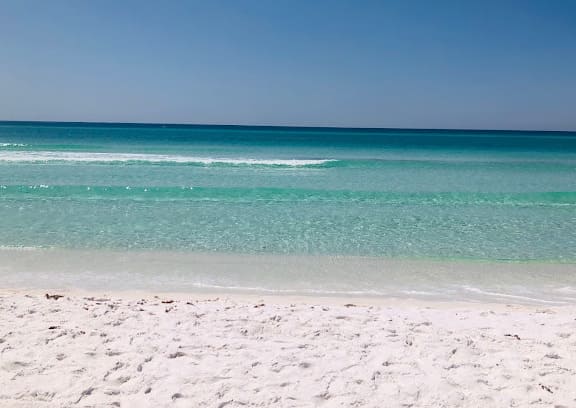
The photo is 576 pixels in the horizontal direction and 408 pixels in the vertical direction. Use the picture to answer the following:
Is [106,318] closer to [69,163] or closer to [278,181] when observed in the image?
[278,181]

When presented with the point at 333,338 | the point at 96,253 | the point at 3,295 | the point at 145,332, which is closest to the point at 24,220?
the point at 96,253

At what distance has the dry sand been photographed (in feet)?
10.6

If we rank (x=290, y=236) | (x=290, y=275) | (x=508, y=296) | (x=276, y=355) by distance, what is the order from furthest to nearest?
1. (x=290, y=236)
2. (x=290, y=275)
3. (x=508, y=296)
4. (x=276, y=355)

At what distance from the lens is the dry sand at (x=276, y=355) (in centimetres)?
324

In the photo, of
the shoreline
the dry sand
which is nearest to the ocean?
the shoreline

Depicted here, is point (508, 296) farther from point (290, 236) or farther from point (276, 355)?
point (290, 236)

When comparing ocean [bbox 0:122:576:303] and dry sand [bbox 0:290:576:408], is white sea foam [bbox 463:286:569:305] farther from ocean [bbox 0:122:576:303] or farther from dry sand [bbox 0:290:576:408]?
dry sand [bbox 0:290:576:408]

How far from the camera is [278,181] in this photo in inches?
705

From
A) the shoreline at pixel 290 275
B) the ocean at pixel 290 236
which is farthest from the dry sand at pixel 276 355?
the ocean at pixel 290 236

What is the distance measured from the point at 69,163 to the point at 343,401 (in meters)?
23.1

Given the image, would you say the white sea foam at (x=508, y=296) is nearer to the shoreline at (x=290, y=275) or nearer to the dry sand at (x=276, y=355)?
the shoreline at (x=290, y=275)

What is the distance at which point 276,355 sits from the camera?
3.89 meters

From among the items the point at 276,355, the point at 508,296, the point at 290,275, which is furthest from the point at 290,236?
the point at 276,355

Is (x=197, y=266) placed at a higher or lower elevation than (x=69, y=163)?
lower
